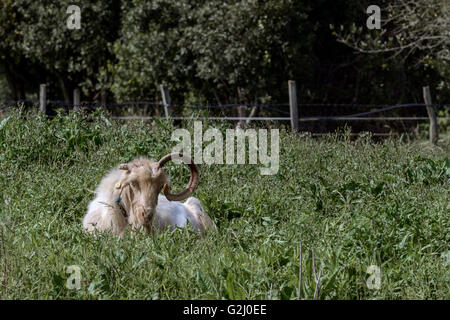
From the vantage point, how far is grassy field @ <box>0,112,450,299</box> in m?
4.28

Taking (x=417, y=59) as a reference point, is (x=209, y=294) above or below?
below

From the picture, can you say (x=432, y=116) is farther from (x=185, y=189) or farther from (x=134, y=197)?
(x=134, y=197)

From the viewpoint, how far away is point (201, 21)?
1593 centimetres

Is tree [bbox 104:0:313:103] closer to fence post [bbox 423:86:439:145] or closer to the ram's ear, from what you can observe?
fence post [bbox 423:86:439:145]

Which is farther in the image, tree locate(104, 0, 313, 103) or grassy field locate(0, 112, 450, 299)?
tree locate(104, 0, 313, 103)

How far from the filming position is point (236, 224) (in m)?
6.16

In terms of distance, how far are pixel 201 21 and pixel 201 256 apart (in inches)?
467

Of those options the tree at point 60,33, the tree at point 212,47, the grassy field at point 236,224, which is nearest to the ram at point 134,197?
the grassy field at point 236,224

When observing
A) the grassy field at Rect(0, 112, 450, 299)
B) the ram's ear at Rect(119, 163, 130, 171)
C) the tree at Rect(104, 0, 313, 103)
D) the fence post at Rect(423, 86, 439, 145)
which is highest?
the tree at Rect(104, 0, 313, 103)

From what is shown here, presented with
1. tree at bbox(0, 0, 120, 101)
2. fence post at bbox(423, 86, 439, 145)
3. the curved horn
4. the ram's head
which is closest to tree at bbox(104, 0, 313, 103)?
tree at bbox(0, 0, 120, 101)

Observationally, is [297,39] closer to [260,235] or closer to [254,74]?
[254,74]
